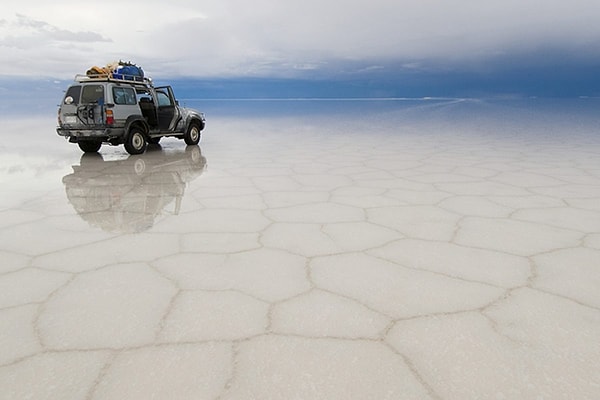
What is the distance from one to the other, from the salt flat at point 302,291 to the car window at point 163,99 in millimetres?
4396

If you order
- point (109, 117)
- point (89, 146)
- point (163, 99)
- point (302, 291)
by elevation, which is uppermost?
point (163, 99)

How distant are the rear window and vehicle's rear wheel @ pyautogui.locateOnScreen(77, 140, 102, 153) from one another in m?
1.30

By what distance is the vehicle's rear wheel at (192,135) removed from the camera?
33.8 feet

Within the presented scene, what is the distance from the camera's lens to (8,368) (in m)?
1.84

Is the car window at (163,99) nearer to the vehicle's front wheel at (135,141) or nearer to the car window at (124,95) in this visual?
the car window at (124,95)

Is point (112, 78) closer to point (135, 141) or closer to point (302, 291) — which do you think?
point (135, 141)

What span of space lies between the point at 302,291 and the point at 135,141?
715cm

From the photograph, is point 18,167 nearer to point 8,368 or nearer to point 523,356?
point 8,368

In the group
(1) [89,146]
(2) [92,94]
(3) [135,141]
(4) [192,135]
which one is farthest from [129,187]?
(4) [192,135]

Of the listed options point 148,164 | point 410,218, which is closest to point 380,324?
point 410,218

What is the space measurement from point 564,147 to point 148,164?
27.8 feet

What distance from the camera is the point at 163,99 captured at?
31.5 ft

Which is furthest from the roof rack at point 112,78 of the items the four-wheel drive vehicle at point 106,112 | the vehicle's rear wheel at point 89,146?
the vehicle's rear wheel at point 89,146

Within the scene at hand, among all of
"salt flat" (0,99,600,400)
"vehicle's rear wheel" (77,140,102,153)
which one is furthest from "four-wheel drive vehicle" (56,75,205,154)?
"salt flat" (0,99,600,400)
